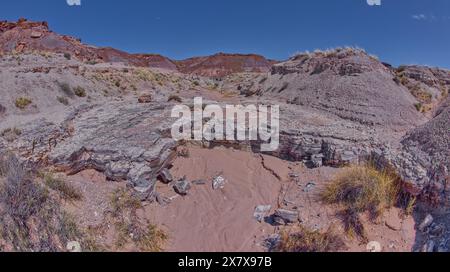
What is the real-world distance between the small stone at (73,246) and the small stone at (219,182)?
2635 millimetres

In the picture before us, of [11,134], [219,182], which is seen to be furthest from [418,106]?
[11,134]

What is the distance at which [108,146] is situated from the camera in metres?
6.09

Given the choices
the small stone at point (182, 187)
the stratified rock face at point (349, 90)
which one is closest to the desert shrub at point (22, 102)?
the small stone at point (182, 187)

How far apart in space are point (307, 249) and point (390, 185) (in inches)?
77.3

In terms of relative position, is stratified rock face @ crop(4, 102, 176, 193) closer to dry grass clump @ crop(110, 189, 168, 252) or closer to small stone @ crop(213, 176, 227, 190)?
dry grass clump @ crop(110, 189, 168, 252)

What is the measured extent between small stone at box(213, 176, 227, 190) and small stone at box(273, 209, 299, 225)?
4.91 feet

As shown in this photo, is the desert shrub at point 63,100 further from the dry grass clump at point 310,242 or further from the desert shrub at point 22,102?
the dry grass clump at point 310,242

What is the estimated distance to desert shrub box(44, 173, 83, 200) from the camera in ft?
16.2

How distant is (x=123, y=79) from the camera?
1945cm

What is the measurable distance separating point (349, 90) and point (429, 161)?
6.22 m

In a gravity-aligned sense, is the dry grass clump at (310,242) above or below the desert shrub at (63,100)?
below

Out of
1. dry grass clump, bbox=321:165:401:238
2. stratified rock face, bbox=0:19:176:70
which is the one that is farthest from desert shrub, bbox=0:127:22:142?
stratified rock face, bbox=0:19:176:70

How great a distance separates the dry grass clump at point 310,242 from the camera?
4.21 metres

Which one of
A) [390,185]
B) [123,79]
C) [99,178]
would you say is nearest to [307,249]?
[390,185]
